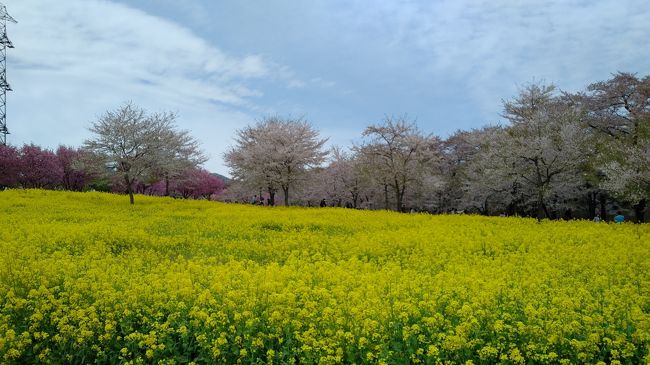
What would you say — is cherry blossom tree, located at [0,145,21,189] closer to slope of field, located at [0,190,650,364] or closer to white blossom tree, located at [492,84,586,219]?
slope of field, located at [0,190,650,364]

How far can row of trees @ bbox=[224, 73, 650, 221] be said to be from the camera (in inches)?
1248

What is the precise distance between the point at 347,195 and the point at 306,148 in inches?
922

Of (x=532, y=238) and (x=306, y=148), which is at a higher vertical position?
(x=306, y=148)

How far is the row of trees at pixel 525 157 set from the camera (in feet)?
104

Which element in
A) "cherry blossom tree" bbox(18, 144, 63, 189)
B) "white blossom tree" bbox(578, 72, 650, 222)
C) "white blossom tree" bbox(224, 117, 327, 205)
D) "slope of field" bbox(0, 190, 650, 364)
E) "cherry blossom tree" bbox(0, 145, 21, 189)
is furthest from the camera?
"cherry blossom tree" bbox(18, 144, 63, 189)

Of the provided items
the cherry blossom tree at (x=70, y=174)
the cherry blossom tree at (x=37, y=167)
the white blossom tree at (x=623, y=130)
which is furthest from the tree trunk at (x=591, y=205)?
the cherry blossom tree at (x=37, y=167)

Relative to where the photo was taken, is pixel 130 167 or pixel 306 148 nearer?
pixel 130 167

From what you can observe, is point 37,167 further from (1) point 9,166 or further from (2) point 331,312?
(2) point 331,312

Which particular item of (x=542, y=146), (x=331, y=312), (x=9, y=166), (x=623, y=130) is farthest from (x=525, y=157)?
(x=9, y=166)

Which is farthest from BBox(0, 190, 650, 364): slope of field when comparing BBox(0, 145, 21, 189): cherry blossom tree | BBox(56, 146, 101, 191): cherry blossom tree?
BBox(56, 146, 101, 191): cherry blossom tree

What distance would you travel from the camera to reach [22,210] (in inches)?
1146

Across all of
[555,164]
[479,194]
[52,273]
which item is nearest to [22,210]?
[52,273]

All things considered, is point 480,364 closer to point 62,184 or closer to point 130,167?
point 130,167

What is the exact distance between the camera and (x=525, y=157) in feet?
106
